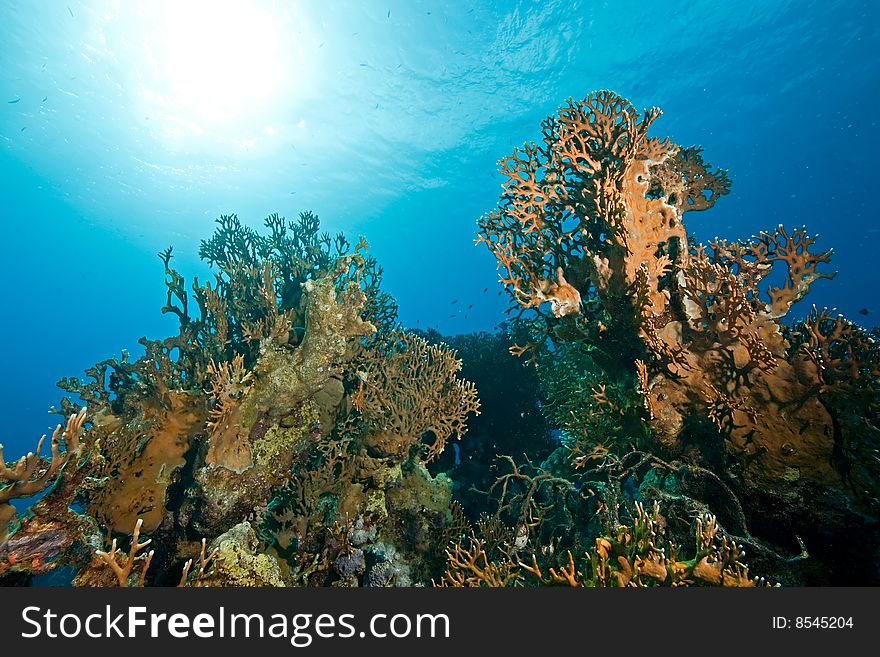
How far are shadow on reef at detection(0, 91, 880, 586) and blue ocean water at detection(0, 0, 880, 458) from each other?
21.5 ft

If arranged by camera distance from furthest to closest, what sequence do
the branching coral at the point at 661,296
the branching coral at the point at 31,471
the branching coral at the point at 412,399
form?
1. the branching coral at the point at 412,399
2. the branching coral at the point at 661,296
3. the branching coral at the point at 31,471

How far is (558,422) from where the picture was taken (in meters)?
6.97

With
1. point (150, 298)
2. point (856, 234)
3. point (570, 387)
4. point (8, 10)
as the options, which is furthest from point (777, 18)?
point (150, 298)

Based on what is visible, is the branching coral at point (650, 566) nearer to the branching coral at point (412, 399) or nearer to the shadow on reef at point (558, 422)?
the shadow on reef at point (558, 422)

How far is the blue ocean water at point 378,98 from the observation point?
22.2m

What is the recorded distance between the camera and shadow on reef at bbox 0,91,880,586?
13.7 ft

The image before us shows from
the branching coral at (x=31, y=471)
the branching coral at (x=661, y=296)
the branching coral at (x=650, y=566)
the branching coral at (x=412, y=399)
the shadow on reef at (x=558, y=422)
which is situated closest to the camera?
the branching coral at (x=650, y=566)

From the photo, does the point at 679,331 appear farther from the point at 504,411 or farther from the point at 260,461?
the point at 260,461

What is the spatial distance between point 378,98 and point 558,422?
29.9 meters

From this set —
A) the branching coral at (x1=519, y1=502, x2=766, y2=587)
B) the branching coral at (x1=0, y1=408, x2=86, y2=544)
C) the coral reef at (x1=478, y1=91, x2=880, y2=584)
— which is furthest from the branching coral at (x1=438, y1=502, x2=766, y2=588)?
the branching coral at (x1=0, y1=408, x2=86, y2=544)

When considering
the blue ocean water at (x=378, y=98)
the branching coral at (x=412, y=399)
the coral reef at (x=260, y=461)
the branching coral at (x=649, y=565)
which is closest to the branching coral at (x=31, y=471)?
the coral reef at (x=260, y=461)

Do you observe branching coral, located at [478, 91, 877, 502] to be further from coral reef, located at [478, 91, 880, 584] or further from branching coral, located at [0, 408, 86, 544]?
branching coral, located at [0, 408, 86, 544]

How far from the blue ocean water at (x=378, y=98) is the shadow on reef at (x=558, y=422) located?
21.5ft

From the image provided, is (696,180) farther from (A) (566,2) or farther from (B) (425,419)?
(A) (566,2)
